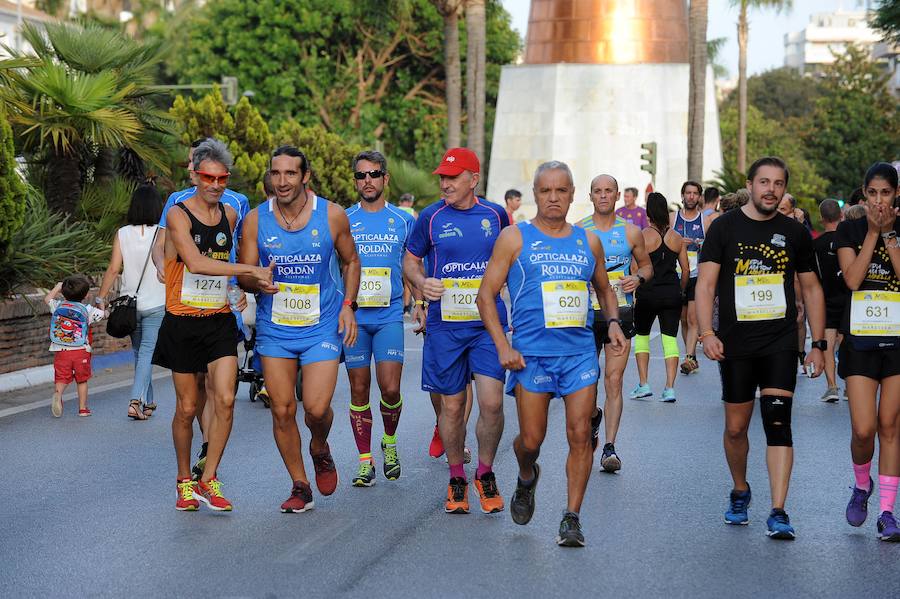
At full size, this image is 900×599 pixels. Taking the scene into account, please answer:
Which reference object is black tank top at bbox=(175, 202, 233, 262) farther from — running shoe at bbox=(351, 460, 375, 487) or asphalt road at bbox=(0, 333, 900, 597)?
running shoe at bbox=(351, 460, 375, 487)

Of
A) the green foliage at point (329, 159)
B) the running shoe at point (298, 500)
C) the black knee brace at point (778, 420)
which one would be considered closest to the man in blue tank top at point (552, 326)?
the black knee brace at point (778, 420)

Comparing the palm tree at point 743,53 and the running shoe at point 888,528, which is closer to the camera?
the running shoe at point 888,528

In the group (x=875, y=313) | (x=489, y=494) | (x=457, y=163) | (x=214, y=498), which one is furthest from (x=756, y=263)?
→ (x=214, y=498)

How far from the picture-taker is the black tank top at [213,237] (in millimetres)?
8391

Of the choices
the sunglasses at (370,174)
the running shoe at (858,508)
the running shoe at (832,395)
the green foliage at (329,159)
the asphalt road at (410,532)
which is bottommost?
the running shoe at (832,395)

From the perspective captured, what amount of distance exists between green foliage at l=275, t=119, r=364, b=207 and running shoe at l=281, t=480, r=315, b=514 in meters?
29.0

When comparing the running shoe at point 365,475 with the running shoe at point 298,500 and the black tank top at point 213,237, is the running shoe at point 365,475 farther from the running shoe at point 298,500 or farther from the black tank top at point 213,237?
the black tank top at point 213,237

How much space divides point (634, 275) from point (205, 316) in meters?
2.91

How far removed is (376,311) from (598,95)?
1298 inches

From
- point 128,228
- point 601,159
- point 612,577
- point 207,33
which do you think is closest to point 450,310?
point 612,577

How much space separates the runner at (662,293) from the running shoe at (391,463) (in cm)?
397

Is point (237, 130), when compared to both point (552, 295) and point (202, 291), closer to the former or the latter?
point (202, 291)

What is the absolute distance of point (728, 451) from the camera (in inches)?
317

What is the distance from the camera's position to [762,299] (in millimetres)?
7855
